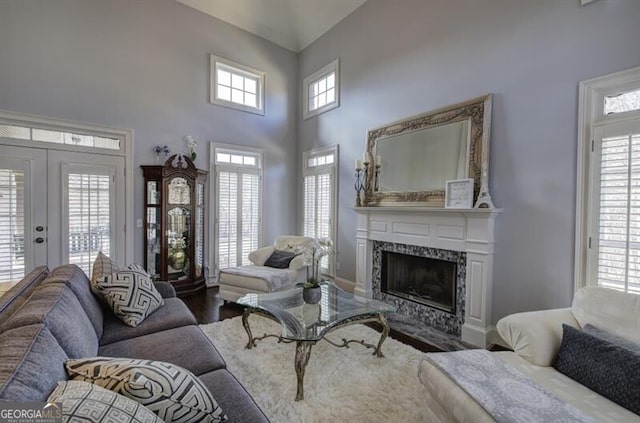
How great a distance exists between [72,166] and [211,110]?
7.03ft

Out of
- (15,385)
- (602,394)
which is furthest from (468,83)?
(15,385)

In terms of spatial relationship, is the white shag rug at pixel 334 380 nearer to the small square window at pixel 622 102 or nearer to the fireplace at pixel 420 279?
the fireplace at pixel 420 279

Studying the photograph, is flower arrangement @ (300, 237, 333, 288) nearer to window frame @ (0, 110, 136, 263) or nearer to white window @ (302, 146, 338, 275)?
white window @ (302, 146, 338, 275)

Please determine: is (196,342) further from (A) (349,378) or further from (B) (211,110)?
(B) (211,110)

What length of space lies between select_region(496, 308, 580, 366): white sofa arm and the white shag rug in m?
0.69

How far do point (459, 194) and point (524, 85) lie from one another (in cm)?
119

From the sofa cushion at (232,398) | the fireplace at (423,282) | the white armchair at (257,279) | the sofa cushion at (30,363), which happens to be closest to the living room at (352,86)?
the fireplace at (423,282)

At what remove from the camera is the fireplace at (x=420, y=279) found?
11.6 ft

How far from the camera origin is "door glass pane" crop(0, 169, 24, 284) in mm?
3578

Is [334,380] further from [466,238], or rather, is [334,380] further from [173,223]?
[173,223]

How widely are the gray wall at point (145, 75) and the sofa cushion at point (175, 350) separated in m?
2.98

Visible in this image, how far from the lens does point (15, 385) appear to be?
33.5 inches

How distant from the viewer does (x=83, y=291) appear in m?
2.07

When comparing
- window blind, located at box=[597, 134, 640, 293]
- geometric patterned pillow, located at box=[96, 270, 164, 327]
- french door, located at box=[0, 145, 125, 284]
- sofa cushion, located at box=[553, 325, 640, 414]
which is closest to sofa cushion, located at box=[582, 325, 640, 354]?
sofa cushion, located at box=[553, 325, 640, 414]
